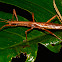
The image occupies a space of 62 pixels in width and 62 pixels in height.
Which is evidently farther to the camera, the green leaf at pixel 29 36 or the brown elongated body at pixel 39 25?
the brown elongated body at pixel 39 25

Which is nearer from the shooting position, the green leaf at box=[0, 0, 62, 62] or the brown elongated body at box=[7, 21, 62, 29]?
the green leaf at box=[0, 0, 62, 62]

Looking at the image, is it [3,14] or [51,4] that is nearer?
[51,4]

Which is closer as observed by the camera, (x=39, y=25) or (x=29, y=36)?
(x=29, y=36)

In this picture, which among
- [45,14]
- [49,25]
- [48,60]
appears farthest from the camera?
[48,60]

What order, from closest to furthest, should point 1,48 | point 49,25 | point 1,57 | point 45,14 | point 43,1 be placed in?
point 1,57 → point 1,48 → point 43,1 → point 45,14 → point 49,25

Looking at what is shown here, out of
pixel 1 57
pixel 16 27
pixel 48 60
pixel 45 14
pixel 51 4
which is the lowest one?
pixel 48 60

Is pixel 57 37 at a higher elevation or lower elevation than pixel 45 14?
lower

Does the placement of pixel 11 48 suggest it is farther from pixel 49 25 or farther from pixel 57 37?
pixel 49 25

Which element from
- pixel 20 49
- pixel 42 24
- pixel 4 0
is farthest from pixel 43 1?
pixel 20 49
